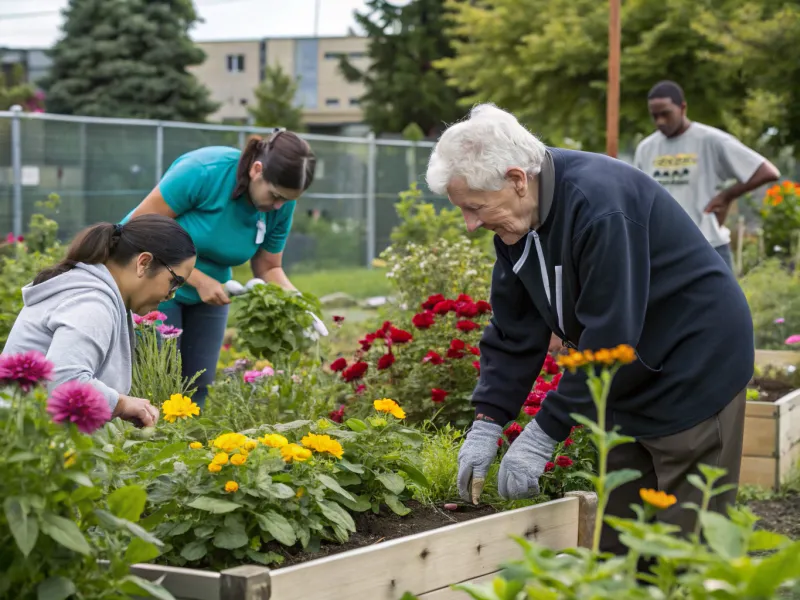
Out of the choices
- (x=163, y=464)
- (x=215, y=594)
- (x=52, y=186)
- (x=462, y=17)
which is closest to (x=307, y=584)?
(x=215, y=594)

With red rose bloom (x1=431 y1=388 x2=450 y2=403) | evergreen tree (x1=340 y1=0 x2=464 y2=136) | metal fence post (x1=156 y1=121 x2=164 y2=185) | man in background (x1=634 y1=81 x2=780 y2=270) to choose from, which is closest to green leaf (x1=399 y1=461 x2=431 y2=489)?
red rose bloom (x1=431 y1=388 x2=450 y2=403)

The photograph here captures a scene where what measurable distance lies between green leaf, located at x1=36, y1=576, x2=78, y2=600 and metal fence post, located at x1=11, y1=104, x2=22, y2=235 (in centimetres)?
1009

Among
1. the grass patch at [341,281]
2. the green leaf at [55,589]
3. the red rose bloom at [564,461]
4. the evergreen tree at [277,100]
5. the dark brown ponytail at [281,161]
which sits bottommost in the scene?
the grass patch at [341,281]

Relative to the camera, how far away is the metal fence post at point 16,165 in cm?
1121

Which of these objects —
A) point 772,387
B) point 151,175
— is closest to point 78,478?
point 772,387

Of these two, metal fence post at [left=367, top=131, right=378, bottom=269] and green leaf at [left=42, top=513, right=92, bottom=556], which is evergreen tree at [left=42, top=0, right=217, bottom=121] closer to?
metal fence post at [left=367, top=131, right=378, bottom=269]

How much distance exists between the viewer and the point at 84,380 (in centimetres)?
277

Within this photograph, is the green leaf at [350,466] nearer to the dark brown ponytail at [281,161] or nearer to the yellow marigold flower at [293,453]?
the yellow marigold flower at [293,453]

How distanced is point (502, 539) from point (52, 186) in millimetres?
10220

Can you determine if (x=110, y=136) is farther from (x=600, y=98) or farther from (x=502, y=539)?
(x=502, y=539)

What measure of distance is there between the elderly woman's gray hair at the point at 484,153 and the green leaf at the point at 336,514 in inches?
33.1

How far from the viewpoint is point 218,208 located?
4309 millimetres

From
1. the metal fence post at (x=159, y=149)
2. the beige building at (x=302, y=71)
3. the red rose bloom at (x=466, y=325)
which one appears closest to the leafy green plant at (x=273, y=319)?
the red rose bloom at (x=466, y=325)

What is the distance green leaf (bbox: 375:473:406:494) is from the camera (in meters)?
2.86
